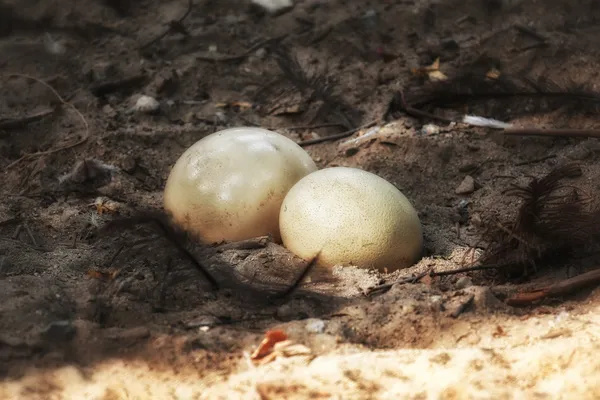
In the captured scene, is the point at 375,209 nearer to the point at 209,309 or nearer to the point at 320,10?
the point at 209,309

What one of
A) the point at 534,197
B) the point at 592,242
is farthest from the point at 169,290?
the point at 592,242

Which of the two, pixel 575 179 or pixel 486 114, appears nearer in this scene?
pixel 575 179

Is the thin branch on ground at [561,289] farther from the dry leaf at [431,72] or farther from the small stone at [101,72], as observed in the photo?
the small stone at [101,72]

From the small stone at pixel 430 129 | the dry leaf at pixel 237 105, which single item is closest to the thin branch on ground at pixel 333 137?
the small stone at pixel 430 129

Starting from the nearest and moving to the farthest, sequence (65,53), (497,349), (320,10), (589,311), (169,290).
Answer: (497,349) → (589,311) → (169,290) → (65,53) → (320,10)

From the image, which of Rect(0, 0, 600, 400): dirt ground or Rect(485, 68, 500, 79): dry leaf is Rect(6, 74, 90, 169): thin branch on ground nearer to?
Rect(0, 0, 600, 400): dirt ground

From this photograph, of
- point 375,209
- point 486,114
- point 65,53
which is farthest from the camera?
point 65,53

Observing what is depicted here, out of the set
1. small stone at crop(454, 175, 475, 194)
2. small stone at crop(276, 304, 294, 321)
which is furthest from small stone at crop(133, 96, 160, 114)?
small stone at crop(276, 304, 294, 321)
